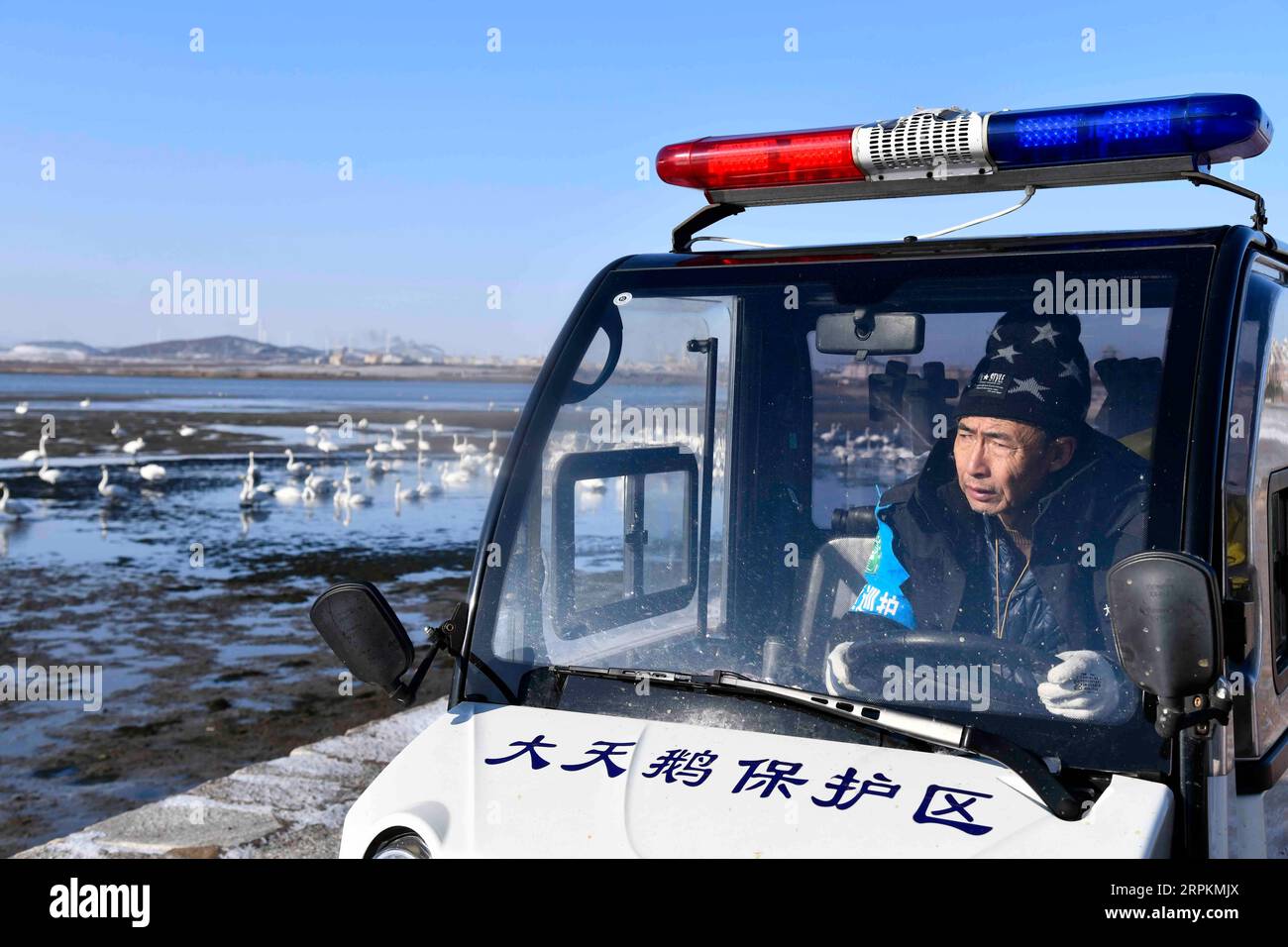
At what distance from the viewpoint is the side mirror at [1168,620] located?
6.73 feet

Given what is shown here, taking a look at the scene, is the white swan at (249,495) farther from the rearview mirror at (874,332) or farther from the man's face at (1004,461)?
the man's face at (1004,461)

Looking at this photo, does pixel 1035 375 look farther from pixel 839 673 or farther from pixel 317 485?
pixel 317 485

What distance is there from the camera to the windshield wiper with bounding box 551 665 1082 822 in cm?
228

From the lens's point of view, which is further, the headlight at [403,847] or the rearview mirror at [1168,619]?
the headlight at [403,847]

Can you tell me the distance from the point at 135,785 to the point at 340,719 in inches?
63.3

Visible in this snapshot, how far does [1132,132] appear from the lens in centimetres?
276

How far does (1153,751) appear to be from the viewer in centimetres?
237

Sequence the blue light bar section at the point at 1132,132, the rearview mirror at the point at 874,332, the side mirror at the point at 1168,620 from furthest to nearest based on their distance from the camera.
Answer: the rearview mirror at the point at 874,332
the blue light bar section at the point at 1132,132
the side mirror at the point at 1168,620

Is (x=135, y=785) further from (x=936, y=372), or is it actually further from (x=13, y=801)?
(x=936, y=372)

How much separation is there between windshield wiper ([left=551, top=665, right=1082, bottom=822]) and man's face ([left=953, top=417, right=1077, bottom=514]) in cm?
51

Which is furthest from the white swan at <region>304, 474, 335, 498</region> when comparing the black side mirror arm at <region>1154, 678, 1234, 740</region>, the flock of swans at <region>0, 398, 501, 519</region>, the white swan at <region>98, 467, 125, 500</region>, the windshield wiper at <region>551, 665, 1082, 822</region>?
the black side mirror arm at <region>1154, 678, 1234, 740</region>

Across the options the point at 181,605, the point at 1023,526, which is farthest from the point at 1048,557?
the point at 181,605

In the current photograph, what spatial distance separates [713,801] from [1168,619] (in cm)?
86

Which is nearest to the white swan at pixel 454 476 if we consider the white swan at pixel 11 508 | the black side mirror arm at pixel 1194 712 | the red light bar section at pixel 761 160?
the white swan at pixel 11 508
